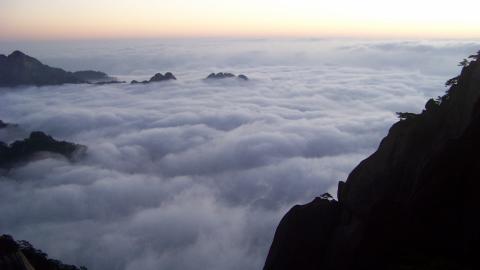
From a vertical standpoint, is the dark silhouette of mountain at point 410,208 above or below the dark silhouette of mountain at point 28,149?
above

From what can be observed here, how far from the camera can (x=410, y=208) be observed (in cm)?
1969

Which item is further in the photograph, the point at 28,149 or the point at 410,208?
the point at 28,149

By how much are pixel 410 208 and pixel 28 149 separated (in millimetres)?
79532

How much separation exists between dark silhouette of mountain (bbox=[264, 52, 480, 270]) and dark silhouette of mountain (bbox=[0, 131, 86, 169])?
233 ft

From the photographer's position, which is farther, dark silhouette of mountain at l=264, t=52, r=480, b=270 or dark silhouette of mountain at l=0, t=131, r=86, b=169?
dark silhouette of mountain at l=0, t=131, r=86, b=169

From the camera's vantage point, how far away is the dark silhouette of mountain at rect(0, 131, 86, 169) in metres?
77.2

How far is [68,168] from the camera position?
81.4 metres

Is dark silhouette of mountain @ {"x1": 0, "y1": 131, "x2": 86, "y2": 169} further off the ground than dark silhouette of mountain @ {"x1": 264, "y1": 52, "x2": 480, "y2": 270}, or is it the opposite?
dark silhouette of mountain @ {"x1": 264, "y1": 52, "x2": 480, "y2": 270}

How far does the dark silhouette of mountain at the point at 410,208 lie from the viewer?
1794cm

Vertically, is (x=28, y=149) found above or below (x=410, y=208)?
below

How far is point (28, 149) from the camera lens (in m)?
79.3

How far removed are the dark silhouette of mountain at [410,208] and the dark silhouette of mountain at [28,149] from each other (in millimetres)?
70999

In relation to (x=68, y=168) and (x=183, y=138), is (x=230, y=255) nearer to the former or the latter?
(x=68, y=168)

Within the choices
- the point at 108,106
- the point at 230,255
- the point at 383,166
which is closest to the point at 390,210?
the point at 383,166
